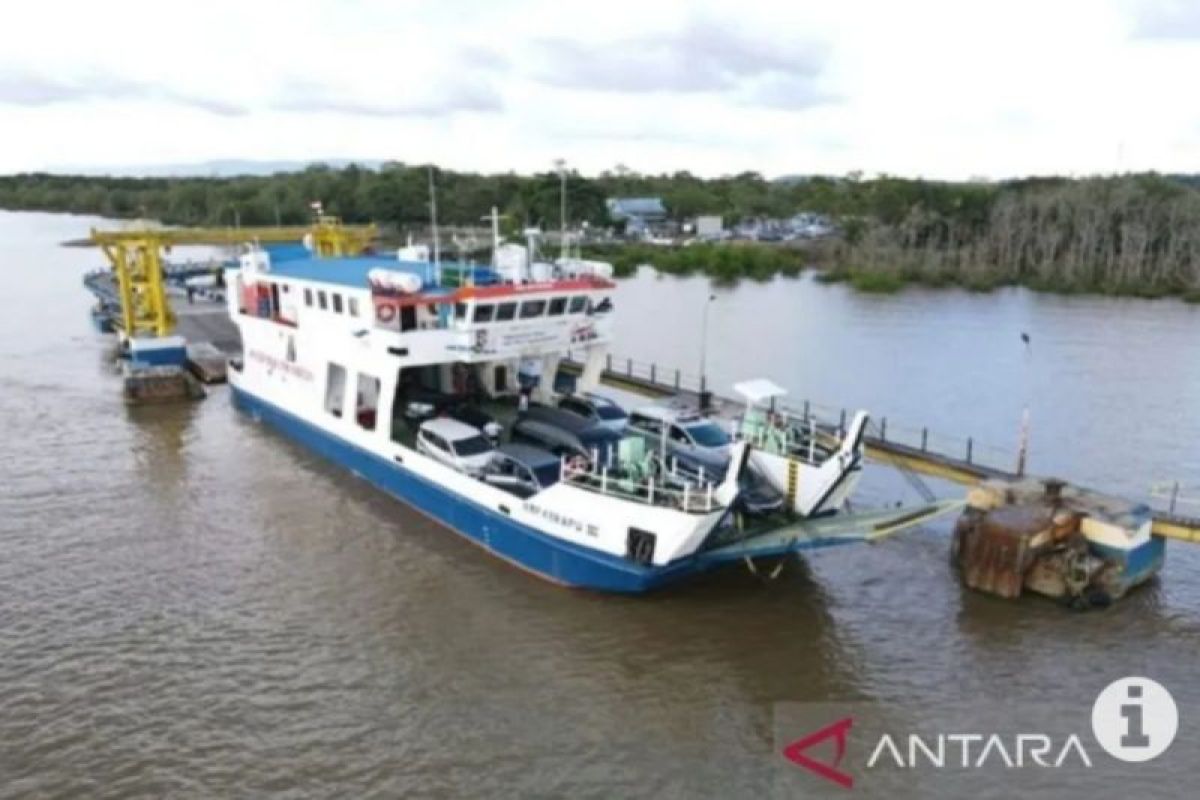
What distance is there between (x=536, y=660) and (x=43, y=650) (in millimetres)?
8016

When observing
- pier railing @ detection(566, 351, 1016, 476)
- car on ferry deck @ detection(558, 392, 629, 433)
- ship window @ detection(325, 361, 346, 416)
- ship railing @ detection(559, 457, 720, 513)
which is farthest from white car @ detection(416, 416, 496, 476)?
pier railing @ detection(566, 351, 1016, 476)

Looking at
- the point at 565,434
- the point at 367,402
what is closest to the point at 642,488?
the point at 565,434

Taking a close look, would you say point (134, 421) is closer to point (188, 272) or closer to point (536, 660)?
point (536, 660)

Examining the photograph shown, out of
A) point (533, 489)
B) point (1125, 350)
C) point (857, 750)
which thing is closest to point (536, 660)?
point (533, 489)

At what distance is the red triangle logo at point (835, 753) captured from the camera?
39.9 ft

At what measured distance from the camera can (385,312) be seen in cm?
2019

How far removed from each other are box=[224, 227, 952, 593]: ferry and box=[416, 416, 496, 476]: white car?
0.14ft

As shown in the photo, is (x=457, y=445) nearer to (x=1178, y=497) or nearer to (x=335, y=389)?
(x=335, y=389)

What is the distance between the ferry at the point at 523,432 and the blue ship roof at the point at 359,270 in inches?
3.1

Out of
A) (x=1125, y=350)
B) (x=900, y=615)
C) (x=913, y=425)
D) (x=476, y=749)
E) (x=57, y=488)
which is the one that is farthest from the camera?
(x=1125, y=350)

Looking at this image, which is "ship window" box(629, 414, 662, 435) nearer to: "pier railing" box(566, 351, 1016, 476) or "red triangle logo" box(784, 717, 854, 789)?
"pier railing" box(566, 351, 1016, 476)

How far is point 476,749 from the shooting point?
41.2 ft

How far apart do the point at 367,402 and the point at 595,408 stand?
5941 millimetres

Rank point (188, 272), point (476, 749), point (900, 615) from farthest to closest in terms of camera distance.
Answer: point (188, 272)
point (900, 615)
point (476, 749)
